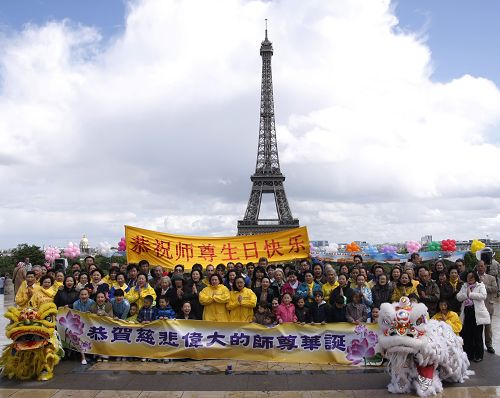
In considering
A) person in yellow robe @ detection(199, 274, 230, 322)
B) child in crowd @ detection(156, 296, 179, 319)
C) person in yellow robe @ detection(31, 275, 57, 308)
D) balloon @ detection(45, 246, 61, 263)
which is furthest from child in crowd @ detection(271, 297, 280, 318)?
balloon @ detection(45, 246, 61, 263)

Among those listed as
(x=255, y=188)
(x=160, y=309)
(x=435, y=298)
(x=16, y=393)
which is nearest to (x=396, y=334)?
(x=435, y=298)

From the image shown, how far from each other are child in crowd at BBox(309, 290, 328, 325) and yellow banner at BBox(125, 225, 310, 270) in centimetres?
463

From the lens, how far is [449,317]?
290 inches

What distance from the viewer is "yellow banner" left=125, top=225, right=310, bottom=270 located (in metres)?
12.3

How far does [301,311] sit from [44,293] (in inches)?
173

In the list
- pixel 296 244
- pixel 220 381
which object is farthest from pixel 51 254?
pixel 220 381

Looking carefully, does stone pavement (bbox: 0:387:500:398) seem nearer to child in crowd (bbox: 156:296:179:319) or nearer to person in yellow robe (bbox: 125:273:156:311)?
child in crowd (bbox: 156:296:179:319)

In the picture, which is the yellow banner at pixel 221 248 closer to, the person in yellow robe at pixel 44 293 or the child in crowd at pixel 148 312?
the person in yellow robe at pixel 44 293

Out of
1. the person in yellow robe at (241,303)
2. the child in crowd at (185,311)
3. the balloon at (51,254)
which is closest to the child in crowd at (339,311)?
the person in yellow robe at (241,303)

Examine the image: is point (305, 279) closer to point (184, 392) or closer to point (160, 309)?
point (160, 309)

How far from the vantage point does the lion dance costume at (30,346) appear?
677 centimetres

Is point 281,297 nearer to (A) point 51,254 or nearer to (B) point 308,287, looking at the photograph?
(B) point 308,287

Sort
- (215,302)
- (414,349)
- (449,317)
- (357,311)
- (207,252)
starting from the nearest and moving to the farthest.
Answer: (414,349)
(449,317)
(357,311)
(215,302)
(207,252)

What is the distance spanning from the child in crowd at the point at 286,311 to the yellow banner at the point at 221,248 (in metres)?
4.72
